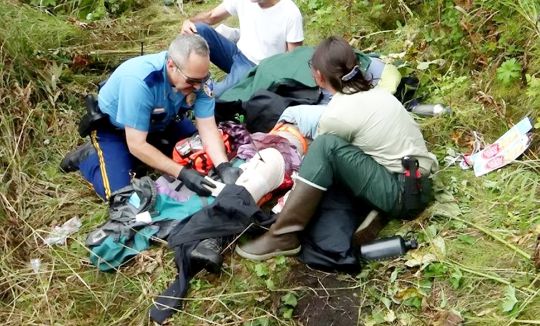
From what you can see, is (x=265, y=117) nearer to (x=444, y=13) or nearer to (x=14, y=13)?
(x=444, y=13)

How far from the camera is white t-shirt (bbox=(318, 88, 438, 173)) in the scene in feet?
10.4

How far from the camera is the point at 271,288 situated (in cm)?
308

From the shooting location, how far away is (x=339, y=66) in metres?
3.19

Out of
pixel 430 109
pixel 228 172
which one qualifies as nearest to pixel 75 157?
pixel 228 172

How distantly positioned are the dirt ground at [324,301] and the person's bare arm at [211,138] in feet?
3.24

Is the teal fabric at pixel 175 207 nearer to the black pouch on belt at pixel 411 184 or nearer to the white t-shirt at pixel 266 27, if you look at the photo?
the black pouch on belt at pixel 411 184

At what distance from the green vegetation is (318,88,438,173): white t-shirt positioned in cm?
38

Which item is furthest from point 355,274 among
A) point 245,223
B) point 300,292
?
point 245,223

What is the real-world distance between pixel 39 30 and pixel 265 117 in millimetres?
2182

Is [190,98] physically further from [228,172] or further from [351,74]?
[351,74]

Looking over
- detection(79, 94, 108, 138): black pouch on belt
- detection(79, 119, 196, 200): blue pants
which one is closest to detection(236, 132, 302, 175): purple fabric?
detection(79, 119, 196, 200): blue pants

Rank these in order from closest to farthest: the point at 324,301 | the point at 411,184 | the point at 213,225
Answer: the point at 324,301
the point at 411,184
the point at 213,225

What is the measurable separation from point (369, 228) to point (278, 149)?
76cm

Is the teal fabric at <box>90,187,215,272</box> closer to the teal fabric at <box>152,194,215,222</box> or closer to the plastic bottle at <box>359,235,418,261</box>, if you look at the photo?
the teal fabric at <box>152,194,215,222</box>
